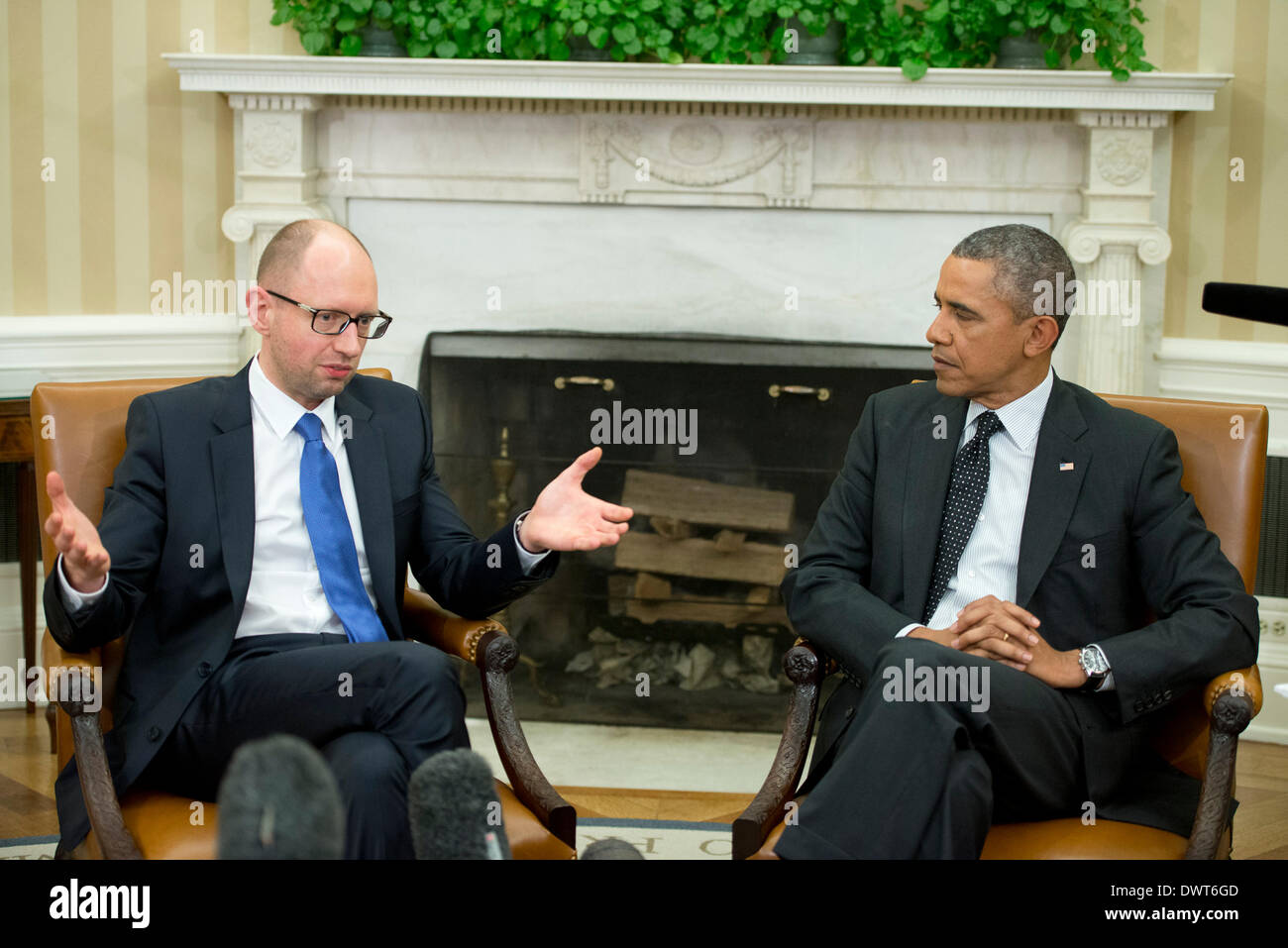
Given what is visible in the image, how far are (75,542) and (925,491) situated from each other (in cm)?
140

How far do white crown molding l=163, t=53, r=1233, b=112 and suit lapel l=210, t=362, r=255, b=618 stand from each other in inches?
70.0

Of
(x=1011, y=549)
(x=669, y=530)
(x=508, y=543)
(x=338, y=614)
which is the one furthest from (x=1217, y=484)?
(x=669, y=530)

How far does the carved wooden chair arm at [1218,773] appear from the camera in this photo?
195cm

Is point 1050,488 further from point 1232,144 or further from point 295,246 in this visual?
Result: point 1232,144

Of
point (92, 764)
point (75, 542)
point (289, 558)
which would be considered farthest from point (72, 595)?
point (289, 558)

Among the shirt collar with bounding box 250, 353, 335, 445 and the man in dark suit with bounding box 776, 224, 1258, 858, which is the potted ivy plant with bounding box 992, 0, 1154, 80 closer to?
the man in dark suit with bounding box 776, 224, 1258, 858

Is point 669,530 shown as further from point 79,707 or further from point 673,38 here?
point 79,707

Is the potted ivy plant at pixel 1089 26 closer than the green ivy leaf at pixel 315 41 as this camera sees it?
Yes

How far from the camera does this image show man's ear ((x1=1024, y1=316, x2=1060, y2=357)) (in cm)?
231

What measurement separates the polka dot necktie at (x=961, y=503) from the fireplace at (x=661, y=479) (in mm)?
1577

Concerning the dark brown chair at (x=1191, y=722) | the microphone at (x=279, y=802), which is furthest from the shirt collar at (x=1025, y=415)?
the microphone at (x=279, y=802)

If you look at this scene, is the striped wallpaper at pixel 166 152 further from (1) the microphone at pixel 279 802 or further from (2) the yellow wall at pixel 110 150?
(1) the microphone at pixel 279 802

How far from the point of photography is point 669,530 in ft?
13.2

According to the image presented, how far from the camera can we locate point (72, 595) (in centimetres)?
191
